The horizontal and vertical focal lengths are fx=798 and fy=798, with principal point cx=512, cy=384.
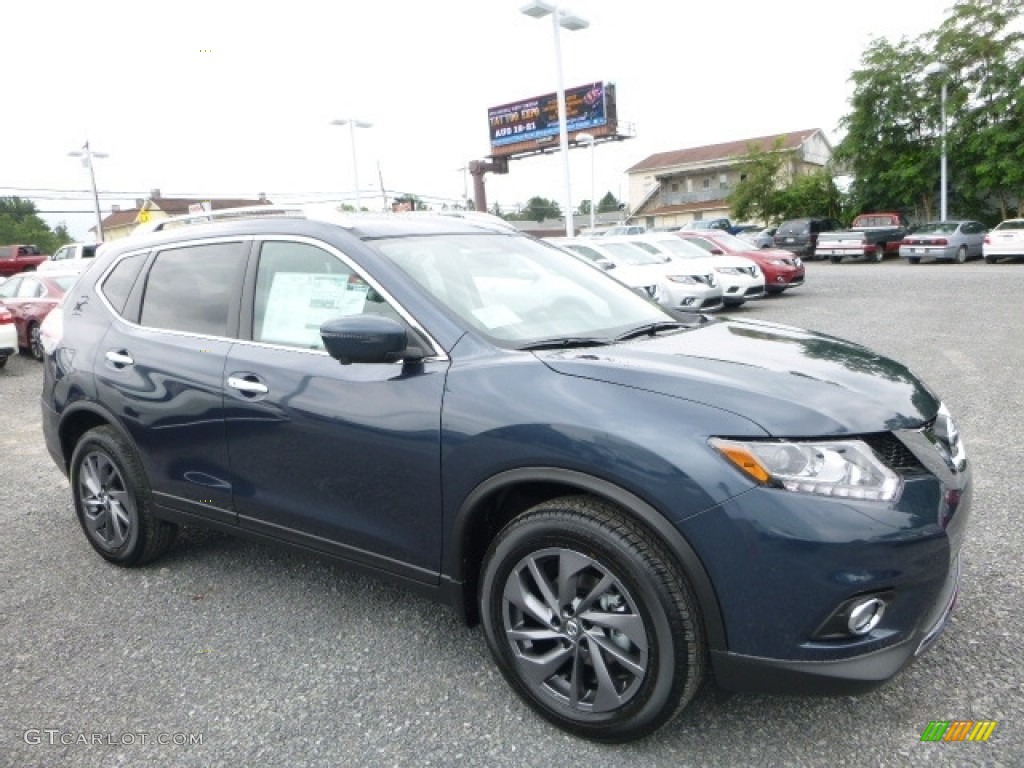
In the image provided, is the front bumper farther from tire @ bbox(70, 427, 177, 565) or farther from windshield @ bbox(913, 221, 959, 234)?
windshield @ bbox(913, 221, 959, 234)

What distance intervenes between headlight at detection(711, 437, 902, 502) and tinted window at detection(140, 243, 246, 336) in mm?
2262

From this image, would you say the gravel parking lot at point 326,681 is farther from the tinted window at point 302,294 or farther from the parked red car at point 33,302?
the parked red car at point 33,302

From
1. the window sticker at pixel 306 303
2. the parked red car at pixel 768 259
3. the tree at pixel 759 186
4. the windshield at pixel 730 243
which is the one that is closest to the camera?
the window sticker at pixel 306 303

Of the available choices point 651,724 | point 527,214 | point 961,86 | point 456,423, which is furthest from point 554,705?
point 527,214

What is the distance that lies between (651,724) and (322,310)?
75.4 inches

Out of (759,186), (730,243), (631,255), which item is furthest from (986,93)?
(631,255)

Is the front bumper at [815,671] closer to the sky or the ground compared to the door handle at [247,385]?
closer to the ground

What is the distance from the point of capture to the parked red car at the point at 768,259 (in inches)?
654

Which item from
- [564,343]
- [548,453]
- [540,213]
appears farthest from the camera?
[540,213]

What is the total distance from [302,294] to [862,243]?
26093mm

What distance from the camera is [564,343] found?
9.34 ft

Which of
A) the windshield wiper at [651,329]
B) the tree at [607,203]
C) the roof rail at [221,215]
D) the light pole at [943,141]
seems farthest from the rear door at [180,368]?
the tree at [607,203]

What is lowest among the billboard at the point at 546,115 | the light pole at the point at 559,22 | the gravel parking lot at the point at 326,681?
the gravel parking lot at the point at 326,681

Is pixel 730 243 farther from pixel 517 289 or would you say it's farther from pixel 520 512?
pixel 520 512
